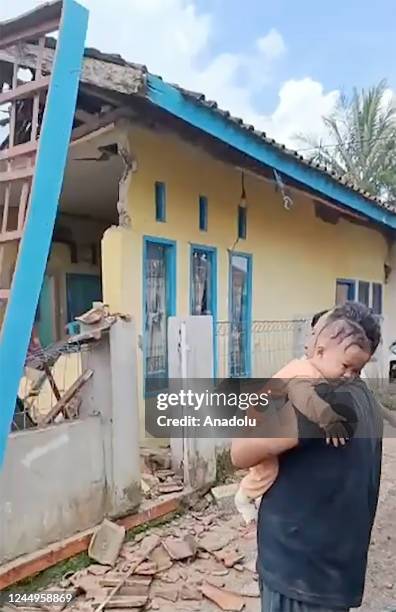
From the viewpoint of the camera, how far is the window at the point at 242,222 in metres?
7.41

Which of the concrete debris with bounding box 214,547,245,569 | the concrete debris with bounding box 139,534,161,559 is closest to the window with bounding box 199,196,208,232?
the concrete debris with bounding box 139,534,161,559

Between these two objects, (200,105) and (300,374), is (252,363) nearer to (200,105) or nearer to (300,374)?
(200,105)

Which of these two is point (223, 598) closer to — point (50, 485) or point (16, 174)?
point (50, 485)

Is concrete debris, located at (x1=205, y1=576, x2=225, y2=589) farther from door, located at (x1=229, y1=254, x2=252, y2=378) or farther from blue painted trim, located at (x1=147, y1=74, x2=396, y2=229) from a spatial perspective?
blue painted trim, located at (x1=147, y1=74, x2=396, y2=229)

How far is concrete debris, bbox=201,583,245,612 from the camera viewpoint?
3.57m

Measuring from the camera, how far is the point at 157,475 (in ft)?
16.9

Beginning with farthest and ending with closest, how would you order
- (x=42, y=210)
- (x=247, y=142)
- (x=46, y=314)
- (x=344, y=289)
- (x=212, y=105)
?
(x=344, y=289) → (x=46, y=314) → (x=247, y=142) → (x=212, y=105) → (x=42, y=210)

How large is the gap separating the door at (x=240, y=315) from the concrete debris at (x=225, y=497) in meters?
2.09

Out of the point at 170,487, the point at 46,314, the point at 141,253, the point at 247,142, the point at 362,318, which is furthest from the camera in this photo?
the point at 46,314

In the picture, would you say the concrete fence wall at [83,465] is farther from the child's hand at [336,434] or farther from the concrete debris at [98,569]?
the child's hand at [336,434]

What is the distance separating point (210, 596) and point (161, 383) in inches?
106

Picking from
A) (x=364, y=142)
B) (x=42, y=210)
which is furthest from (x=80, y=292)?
(x=364, y=142)

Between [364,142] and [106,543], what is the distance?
16101mm

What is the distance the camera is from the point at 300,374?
69.2 inches
